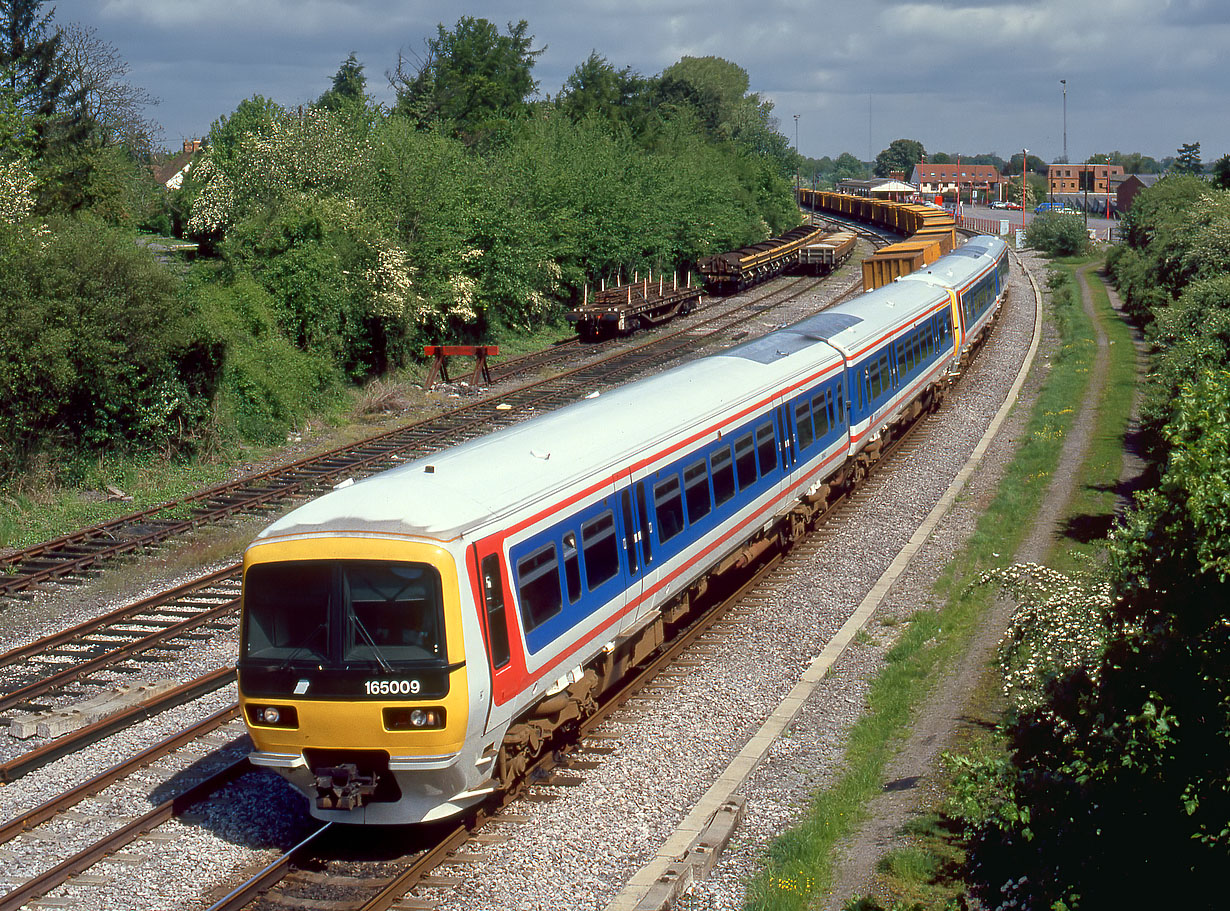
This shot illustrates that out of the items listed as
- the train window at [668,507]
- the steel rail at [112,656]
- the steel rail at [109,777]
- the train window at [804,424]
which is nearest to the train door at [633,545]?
the train window at [668,507]

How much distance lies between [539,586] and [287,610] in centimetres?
209

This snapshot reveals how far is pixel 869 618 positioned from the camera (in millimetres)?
14883

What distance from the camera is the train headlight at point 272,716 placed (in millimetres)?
8734

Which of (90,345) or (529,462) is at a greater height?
(90,345)

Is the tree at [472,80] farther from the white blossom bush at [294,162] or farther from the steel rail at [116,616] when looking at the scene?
the steel rail at [116,616]

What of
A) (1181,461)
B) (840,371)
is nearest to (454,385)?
(840,371)

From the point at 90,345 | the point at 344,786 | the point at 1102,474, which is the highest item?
the point at 90,345

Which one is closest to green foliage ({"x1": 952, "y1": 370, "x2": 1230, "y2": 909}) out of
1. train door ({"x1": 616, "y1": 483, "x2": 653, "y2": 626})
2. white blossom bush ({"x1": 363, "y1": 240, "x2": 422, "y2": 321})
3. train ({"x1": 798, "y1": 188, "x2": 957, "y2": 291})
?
train door ({"x1": 616, "y1": 483, "x2": 653, "y2": 626})

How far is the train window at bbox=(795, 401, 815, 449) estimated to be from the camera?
56.1 ft

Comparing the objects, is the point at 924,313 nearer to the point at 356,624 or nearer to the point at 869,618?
the point at 869,618

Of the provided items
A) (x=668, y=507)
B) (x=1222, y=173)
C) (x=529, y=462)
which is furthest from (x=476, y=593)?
(x=1222, y=173)

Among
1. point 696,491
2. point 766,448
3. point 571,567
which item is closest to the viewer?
point 571,567

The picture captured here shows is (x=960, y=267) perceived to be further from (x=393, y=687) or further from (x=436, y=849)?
(x=393, y=687)

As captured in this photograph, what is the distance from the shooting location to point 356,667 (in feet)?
28.2
